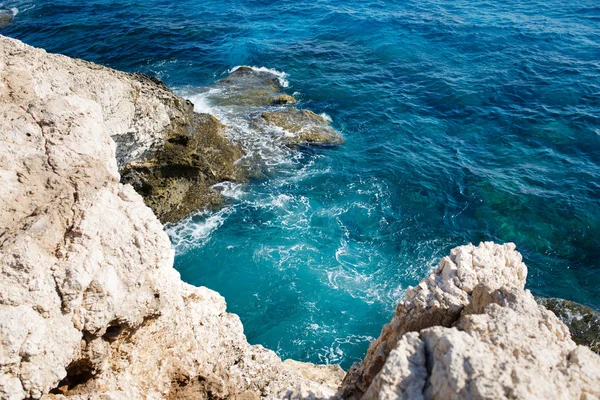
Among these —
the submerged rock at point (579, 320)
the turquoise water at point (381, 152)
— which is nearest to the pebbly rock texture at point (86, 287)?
the turquoise water at point (381, 152)

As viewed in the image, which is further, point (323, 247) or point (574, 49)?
point (574, 49)

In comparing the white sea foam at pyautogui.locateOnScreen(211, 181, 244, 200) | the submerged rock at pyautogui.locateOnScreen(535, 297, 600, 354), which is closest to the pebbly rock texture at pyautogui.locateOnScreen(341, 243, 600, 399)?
the submerged rock at pyautogui.locateOnScreen(535, 297, 600, 354)

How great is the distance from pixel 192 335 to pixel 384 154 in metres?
22.1

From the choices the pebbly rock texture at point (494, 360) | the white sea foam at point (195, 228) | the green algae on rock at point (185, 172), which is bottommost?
the white sea foam at point (195, 228)

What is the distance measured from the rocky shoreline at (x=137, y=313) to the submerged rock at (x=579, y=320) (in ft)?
32.4

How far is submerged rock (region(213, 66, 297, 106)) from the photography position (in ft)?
119

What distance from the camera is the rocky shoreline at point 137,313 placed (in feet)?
24.5

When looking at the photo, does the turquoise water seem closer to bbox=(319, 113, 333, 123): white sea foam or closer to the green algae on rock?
bbox=(319, 113, 333, 123): white sea foam

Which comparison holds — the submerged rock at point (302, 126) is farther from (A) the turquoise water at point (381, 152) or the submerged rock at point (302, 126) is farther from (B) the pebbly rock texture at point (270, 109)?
(A) the turquoise water at point (381, 152)

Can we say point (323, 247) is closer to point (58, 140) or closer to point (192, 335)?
point (192, 335)

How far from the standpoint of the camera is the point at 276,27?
51750 mm

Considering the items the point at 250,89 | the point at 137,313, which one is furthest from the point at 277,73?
the point at 137,313

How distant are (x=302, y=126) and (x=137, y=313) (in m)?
24.2

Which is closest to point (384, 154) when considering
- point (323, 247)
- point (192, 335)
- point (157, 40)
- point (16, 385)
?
point (323, 247)
